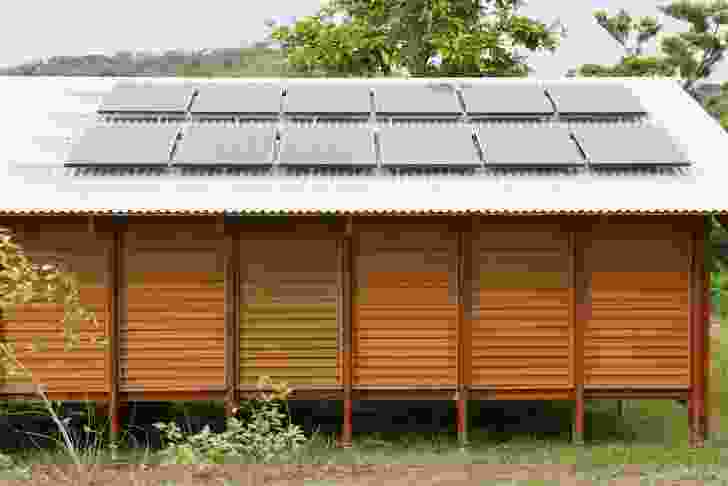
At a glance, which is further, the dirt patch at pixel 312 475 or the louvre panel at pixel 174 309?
the louvre panel at pixel 174 309

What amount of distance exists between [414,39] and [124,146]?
53.0 ft

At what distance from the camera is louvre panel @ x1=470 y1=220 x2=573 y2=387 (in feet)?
42.3

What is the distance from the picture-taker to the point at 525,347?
42.4ft

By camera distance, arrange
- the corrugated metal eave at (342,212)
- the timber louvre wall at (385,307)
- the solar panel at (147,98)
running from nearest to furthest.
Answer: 1. the corrugated metal eave at (342,212)
2. the timber louvre wall at (385,307)
3. the solar panel at (147,98)

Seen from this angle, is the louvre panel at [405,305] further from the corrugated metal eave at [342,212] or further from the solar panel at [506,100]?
the solar panel at [506,100]

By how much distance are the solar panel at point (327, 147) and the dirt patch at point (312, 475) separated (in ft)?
13.6

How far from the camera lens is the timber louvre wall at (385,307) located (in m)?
12.7

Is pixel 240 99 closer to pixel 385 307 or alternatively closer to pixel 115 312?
pixel 115 312

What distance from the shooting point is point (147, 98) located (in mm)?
15008

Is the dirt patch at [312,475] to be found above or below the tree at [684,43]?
below

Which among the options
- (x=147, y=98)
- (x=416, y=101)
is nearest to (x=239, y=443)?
(x=147, y=98)

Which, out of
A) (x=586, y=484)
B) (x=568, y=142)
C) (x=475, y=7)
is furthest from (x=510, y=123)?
(x=475, y=7)

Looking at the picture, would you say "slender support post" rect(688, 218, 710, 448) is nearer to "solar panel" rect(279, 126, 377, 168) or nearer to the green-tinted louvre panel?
"solar panel" rect(279, 126, 377, 168)

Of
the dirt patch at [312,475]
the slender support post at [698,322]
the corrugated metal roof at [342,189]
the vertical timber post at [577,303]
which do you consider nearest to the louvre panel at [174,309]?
the corrugated metal roof at [342,189]
